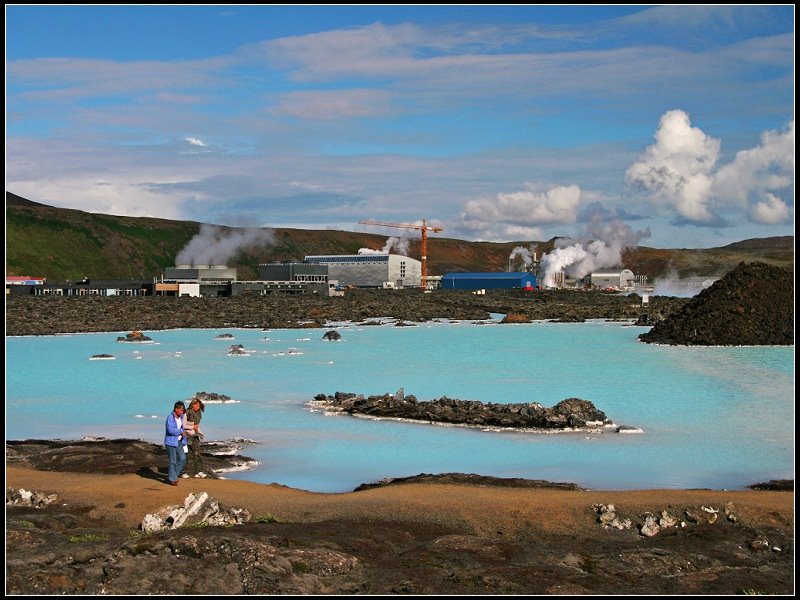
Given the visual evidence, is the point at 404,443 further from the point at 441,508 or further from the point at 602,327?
the point at 602,327

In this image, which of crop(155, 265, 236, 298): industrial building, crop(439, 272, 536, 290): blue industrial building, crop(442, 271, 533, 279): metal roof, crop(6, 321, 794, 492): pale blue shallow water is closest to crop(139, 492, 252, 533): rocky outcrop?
crop(6, 321, 794, 492): pale blue shallow water

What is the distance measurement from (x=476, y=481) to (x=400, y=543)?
4.96 meters

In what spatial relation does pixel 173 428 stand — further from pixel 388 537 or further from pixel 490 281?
pixel 490 281

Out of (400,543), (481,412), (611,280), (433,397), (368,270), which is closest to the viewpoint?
(400,543)

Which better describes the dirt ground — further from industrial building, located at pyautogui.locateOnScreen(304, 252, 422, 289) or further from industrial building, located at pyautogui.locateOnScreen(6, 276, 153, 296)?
industrial building, located at pyautogui.locateOnScreen(304, 252, 422, 289)

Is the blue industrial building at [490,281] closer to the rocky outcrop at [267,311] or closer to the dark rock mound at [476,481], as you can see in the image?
the rocky outcrop at [267,311]

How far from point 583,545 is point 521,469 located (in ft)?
22.5

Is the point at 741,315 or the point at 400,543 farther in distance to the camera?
the point at 741,315

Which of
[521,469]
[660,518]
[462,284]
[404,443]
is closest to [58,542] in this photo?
[660,518]

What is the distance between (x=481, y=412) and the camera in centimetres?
2569

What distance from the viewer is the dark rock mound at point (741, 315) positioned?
53.2 metres

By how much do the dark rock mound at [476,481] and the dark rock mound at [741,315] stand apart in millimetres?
39296

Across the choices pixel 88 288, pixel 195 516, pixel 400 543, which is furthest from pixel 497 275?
pixel 400 543

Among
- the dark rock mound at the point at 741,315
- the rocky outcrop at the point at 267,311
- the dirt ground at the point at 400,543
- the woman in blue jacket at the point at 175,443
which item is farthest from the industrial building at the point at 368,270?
the dirt ground at the point at 400,543
